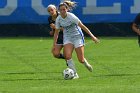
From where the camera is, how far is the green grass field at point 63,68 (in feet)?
41.9

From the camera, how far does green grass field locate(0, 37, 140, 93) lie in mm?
12758

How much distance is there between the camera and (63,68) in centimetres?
1764

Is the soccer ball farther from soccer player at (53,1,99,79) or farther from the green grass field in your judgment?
soccer player at (53,1,99,79)

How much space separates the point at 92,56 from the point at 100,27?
1146 cm

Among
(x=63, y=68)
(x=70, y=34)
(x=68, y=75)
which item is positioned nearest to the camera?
(x=68, y=75)

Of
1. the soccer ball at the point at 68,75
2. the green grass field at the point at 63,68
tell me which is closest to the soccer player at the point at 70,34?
the soccer ball at the point at 68,75

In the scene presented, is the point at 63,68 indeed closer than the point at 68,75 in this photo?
No

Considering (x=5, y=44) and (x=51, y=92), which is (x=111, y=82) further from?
(x=5, y=44)

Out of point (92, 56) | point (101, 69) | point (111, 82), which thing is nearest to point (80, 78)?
point (111, 82)

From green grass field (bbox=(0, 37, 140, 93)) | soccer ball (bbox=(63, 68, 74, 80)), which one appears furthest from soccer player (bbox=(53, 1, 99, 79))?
green grass field (bbox=(0, 37, 140, 93))

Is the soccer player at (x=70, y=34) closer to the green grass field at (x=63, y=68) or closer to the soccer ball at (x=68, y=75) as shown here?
the soccer ball at (x=68, y=75)

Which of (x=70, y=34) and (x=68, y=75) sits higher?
(x=70, y=34)

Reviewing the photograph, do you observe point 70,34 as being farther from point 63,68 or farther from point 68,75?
point 63,68

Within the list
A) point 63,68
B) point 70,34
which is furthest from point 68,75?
point 63,68
